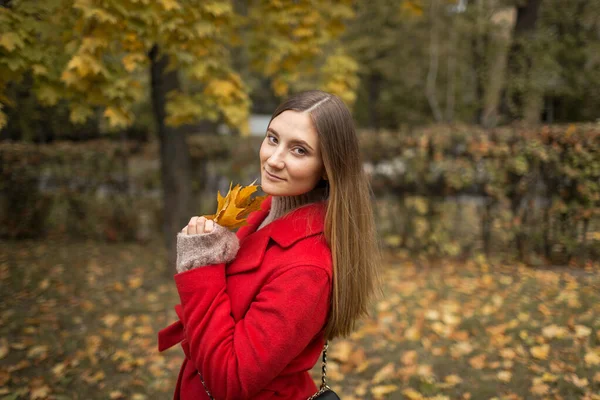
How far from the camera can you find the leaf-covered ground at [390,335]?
318 cm

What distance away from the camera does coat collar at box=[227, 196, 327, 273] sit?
4.45ft

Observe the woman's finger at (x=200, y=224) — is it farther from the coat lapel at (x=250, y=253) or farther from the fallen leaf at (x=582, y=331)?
the fallen leaf at (x=582, y=331)

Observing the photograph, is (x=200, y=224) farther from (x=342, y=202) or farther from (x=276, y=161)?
(x=342, y=202)

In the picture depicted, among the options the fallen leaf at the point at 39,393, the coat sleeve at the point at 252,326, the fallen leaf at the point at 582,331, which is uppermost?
the coat sleeve at the point at 252,326

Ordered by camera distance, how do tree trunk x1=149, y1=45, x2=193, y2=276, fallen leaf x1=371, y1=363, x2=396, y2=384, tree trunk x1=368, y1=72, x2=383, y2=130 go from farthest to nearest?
tree trunk x1=368, y1=72, x2=383, y2=130 < tree trunk x1=149, y1=45, x2=193, y2=276 < fallen leaf x1=371, y1=363, x2=396, y2=384

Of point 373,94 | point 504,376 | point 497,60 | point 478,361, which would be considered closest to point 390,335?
point 478,361

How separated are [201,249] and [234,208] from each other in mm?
165

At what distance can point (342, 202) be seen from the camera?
138 centimetres

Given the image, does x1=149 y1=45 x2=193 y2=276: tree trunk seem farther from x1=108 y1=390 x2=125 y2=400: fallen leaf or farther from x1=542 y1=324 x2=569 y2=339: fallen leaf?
x1=542 y1=324 x2=569 y2=339: fallen leaf

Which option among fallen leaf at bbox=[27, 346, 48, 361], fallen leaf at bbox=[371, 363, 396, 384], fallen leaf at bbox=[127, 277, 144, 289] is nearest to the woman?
fallen leaf at bbox=[371, 363, 396, 384]

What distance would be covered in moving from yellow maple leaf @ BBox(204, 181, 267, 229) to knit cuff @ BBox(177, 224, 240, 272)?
0.04 m

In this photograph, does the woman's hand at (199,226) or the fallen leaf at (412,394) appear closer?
the woman's hand at (199,226)

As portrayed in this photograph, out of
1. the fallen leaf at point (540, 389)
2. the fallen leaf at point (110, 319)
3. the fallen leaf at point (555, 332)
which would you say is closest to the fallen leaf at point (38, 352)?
the fallen leaf at point (110, 319)

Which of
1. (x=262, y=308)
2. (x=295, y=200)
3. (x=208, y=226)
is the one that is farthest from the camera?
(x=295, y=200)
